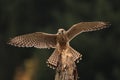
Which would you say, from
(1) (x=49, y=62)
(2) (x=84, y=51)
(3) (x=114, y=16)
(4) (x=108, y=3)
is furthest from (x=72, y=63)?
(4) (x=108, y=3)

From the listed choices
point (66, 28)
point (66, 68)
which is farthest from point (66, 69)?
point (66, 28)

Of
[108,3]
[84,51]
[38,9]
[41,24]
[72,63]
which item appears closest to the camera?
[72,63]

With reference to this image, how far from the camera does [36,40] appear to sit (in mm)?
7582

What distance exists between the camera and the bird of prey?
7.46 m

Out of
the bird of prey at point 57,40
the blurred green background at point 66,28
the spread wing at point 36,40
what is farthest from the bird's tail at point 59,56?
the blurred green background at point 66,28

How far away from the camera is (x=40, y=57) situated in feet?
85.5

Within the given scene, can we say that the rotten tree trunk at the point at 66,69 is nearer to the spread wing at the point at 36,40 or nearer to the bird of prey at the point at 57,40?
the bird of prey at the point at 57,40

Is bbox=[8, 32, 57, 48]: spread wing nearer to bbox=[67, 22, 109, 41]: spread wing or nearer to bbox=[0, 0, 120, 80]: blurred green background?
bbox=[67, 22, 109, 41]: spread wing

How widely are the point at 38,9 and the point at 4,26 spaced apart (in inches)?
87.9

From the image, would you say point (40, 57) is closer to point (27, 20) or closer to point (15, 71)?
point (15, 71)

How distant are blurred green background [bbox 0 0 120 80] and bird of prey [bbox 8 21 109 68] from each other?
51.9 ft

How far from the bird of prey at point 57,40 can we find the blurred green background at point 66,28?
1583 cm

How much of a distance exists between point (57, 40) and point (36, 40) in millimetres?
207

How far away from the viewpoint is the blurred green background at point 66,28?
25969 millimetres
